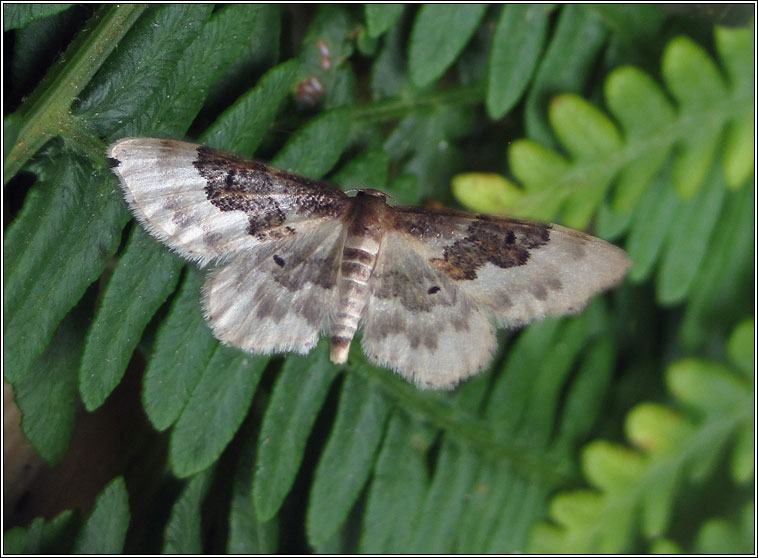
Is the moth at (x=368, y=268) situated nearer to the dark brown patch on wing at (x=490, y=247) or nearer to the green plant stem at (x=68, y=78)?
the dark brown patch on wing at (x=490, y=247)

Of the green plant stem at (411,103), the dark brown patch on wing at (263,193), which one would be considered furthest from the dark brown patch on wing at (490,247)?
the green plant stem at (411,103)

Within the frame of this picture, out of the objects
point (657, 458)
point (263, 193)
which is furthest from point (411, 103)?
point (657, 458)

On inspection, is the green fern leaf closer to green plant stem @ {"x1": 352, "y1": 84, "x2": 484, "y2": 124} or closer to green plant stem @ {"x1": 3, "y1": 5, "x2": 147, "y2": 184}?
green plant stem @ {"x1": 3, "y1": 5, "x2": 147, "y2": 184}

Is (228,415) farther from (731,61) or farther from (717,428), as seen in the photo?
(731,61)

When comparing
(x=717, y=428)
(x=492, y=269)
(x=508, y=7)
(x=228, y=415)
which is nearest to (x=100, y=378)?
(x=228, y=415)

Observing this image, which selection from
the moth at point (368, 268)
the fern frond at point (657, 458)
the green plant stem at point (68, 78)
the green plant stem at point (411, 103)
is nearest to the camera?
the green plant stem at point (68, 78)

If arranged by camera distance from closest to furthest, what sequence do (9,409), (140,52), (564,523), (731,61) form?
(140,52)
(9,409)
(731,61)
(564,523)

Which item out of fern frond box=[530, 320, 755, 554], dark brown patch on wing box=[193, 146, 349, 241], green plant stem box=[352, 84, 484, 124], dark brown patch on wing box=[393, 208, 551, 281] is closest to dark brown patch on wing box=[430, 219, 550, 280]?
dark brown patch on wing box=[393, 208, 551, 281]
